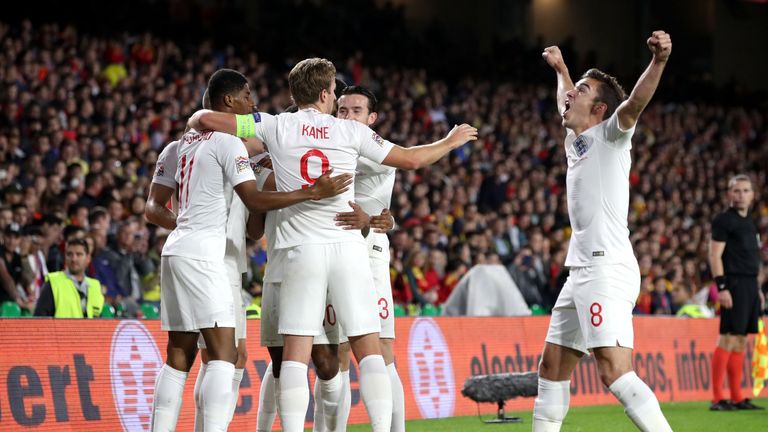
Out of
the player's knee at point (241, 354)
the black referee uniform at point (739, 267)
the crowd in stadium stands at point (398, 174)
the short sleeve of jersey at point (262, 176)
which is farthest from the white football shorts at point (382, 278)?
the black referee uniform at point (739, 267)

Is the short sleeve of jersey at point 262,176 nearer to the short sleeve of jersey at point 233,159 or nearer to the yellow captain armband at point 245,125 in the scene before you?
the short sleeve of jersey at point 233,159

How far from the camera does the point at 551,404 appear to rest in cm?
675

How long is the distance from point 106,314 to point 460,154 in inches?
489

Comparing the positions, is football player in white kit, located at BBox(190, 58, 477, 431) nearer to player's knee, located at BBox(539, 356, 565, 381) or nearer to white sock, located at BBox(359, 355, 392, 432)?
white sock, located at BBox(359, 355, 392, 432)

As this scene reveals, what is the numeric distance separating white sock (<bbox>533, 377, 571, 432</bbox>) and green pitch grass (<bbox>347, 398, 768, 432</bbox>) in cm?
333

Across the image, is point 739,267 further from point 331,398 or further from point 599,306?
point 331,398

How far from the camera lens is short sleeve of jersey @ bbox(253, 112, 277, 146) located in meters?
6.56

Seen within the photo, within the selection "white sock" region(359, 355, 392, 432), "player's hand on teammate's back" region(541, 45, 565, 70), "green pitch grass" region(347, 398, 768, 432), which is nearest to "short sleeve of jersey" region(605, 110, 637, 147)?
"player's hand on teammate's back" region(541, 45, 565, 70)

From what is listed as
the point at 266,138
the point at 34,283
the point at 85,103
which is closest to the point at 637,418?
the point at 266,138

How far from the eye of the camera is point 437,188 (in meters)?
19.2

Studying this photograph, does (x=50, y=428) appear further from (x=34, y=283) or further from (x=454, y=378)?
(x=454, y=378)

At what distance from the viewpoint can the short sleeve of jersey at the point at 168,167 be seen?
717 cm

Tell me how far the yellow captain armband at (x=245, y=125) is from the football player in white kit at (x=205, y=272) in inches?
6.4

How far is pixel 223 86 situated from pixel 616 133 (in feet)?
7.89
